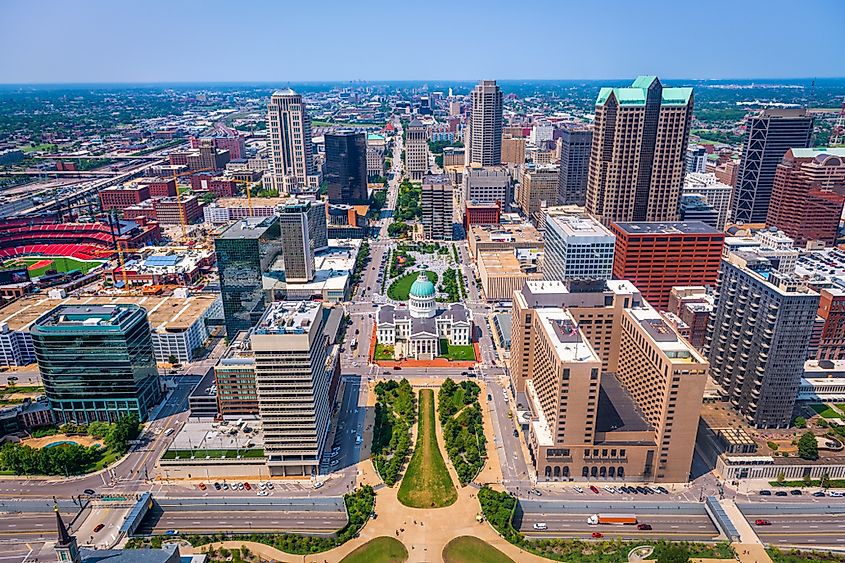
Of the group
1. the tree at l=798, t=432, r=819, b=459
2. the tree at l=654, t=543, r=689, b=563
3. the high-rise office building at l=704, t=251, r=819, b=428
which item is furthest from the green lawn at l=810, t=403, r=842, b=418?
the tree at l=654, t=543, r=689, b=563

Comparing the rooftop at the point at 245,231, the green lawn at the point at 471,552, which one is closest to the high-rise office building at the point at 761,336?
the green lawn at the point at 471,552

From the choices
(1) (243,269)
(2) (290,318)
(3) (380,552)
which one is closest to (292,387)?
(2) (290,318)

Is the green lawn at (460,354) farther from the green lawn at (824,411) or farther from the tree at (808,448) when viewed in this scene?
the green lawn at (824,411)

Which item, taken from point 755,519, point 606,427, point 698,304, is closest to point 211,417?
point 606,427

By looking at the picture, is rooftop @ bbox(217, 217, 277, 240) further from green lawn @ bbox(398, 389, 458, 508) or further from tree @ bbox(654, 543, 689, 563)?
tree @ bbox(654, 543, 689, 563)

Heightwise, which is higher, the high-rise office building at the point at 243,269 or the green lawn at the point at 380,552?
the high-rise office building at the point at 243,269

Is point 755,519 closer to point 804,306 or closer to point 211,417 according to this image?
A: point 804,306
